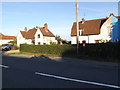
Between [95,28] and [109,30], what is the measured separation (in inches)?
127

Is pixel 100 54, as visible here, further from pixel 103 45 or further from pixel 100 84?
pixel 100 84

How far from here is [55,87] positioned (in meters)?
5.25

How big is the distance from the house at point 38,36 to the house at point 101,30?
11.2 metres

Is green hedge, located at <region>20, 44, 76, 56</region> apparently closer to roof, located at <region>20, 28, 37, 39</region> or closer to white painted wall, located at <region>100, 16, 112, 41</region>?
white painted wall, located at <region>100, 16, 112, 41</region>

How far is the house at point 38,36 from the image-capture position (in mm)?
40156

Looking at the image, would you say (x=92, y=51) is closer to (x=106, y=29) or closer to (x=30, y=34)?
(x=106, y=29)

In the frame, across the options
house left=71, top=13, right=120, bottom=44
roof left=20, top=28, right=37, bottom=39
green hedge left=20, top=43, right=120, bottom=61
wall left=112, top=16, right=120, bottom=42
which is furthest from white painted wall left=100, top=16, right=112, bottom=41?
roof left=20, top=28, right=37, bottom=39

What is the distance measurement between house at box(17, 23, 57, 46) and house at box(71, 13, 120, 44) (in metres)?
11.2

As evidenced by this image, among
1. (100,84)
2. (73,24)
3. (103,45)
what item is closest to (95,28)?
(73,24)

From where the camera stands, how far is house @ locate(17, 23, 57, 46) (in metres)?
40.2

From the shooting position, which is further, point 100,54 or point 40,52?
point 40,52

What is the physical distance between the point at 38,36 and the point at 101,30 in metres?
20.0

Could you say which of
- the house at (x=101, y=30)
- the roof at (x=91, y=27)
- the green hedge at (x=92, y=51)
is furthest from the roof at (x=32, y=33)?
the green hedge at (x=92, y=51)

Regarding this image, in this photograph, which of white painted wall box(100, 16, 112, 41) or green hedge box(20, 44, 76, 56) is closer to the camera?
green hedge box(20, 44, 76, 56)
